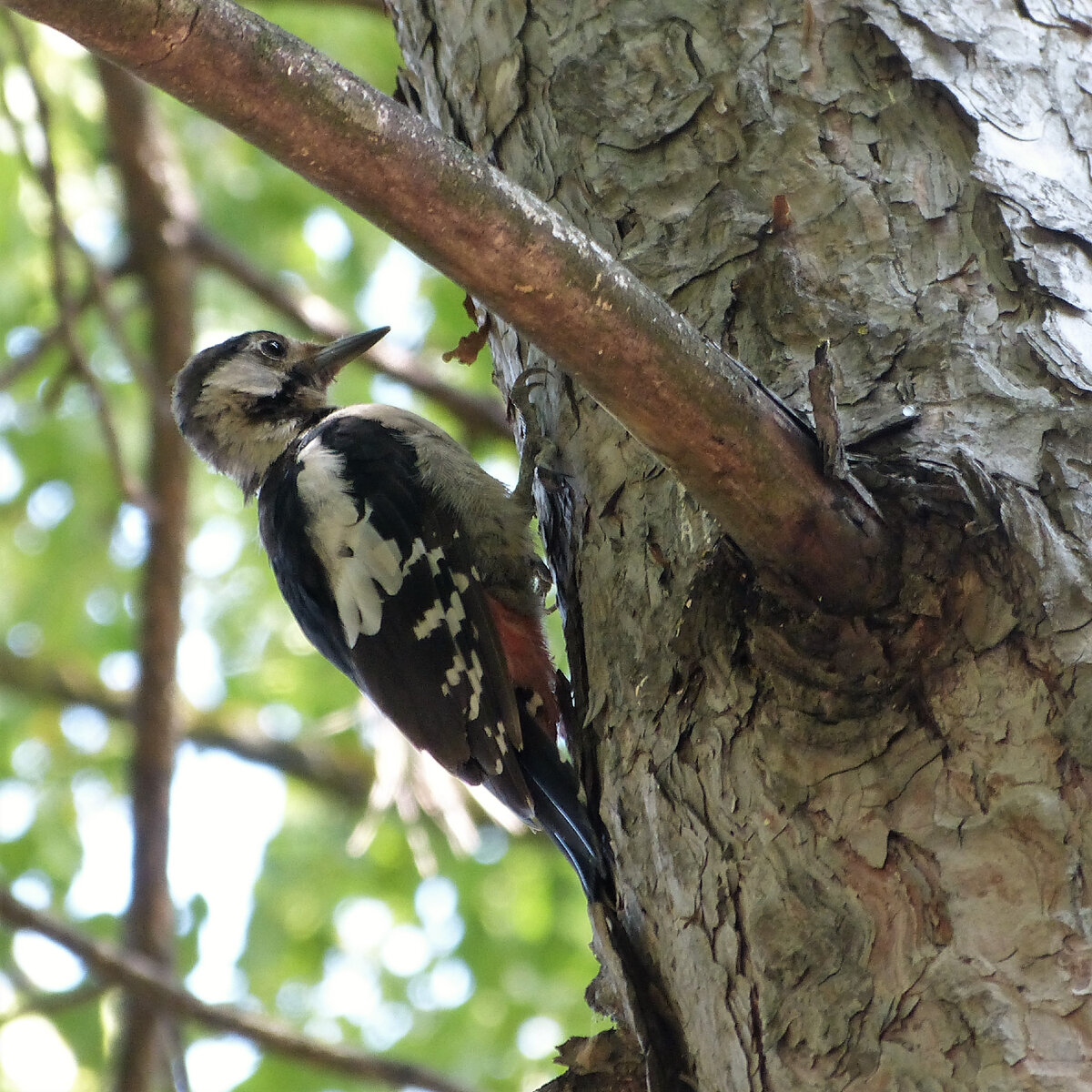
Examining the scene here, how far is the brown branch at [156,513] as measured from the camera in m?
3.57

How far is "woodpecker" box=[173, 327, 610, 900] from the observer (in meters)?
2.66

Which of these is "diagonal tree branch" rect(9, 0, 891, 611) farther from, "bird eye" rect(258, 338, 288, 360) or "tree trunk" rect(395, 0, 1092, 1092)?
"bird eye" rect(258, 338, 288, 360)

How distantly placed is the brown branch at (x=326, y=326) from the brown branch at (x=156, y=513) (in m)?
0.09

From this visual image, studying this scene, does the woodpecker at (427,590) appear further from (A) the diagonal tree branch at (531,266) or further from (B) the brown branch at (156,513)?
(A) the diagonal tree branch at (531,266)

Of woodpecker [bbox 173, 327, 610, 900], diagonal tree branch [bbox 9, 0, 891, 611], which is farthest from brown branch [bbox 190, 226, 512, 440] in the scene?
diagonal tree branch [bbox 9, 0, 891, 611]

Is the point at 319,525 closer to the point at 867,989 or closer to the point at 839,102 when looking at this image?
the point at 839,102

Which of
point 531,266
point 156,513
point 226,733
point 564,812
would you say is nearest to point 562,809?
point 564,812

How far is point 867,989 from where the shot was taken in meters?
1.44

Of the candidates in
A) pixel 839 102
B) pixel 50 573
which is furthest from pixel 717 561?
pixel 50 573

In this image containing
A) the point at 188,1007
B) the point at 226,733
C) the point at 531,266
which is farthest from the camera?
the point at 226,733

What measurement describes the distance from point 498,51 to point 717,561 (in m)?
1.11

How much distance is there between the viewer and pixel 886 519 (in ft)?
4.93

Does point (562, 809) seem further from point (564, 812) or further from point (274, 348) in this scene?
point (274, 348)

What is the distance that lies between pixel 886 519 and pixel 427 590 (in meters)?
1.52
